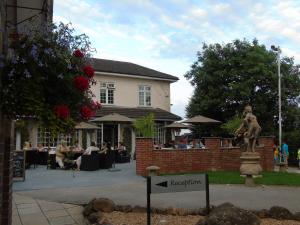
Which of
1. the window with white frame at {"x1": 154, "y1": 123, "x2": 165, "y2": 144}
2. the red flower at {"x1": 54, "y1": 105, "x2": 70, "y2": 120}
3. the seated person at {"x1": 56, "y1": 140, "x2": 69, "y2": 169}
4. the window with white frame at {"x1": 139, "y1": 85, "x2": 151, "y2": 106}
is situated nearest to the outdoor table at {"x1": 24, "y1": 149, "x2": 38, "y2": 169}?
the seated person at {"x1": 56, "y1": 140, "x2": 69, "y2": 169}

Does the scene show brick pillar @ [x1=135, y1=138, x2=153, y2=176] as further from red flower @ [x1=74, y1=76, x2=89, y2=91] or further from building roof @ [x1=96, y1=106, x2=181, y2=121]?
building roof @ [x1=96, y1=106, x2=181, y2=121]

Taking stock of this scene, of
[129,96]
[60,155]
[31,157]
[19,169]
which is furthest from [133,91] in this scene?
[19,169]

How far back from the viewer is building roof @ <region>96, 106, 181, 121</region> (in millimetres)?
34844

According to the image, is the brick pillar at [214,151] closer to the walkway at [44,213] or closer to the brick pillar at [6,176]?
the walkway at [44,213]

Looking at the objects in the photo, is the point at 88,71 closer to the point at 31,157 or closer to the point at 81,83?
the point at 81,83

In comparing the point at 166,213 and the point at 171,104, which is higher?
the point at 171,104

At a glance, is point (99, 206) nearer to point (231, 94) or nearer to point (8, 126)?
point (8, 126)

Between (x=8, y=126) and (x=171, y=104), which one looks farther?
(x=171, y=104)

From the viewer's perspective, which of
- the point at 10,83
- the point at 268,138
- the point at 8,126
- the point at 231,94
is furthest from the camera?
the point at 231,94

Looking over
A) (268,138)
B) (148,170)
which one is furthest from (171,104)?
(148,170)

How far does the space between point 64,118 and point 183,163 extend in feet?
51.7

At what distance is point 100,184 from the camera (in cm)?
1595

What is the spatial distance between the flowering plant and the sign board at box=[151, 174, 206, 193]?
3244 mm

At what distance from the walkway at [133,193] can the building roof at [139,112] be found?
16.7 meters
